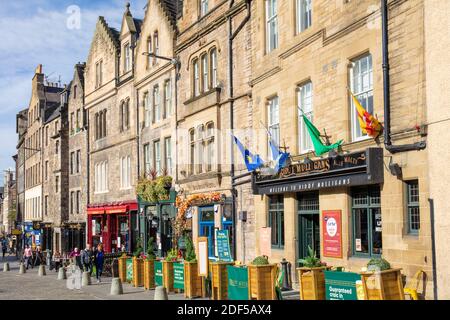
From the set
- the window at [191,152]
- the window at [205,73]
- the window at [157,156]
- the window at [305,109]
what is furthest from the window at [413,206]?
the window at [157,156]

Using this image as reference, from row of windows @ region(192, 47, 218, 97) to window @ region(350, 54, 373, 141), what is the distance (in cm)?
937

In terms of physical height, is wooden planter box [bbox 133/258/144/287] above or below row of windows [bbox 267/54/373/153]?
below

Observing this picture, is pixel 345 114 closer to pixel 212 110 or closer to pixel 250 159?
pixel 250 159

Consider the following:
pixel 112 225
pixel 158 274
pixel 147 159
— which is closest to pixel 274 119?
pixel 158 274

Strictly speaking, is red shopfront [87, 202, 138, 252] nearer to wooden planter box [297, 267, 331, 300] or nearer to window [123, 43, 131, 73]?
window [123, 43, 131, 73]

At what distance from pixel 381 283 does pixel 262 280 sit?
3613mm

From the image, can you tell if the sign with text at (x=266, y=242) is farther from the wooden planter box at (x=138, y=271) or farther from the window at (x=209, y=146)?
the window at (x=209, y=146)

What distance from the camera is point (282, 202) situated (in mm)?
19688

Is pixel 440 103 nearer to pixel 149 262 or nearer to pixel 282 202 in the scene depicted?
pixel 282 202

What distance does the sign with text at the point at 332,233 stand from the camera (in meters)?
16.2

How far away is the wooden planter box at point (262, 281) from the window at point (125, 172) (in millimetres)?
19488

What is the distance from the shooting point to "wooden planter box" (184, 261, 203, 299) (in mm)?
17906

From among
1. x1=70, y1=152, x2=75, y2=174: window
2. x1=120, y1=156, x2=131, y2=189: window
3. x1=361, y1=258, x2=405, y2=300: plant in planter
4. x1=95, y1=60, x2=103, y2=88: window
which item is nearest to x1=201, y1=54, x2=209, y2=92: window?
x1=120, y1=156, x2=131, y2=189: window
